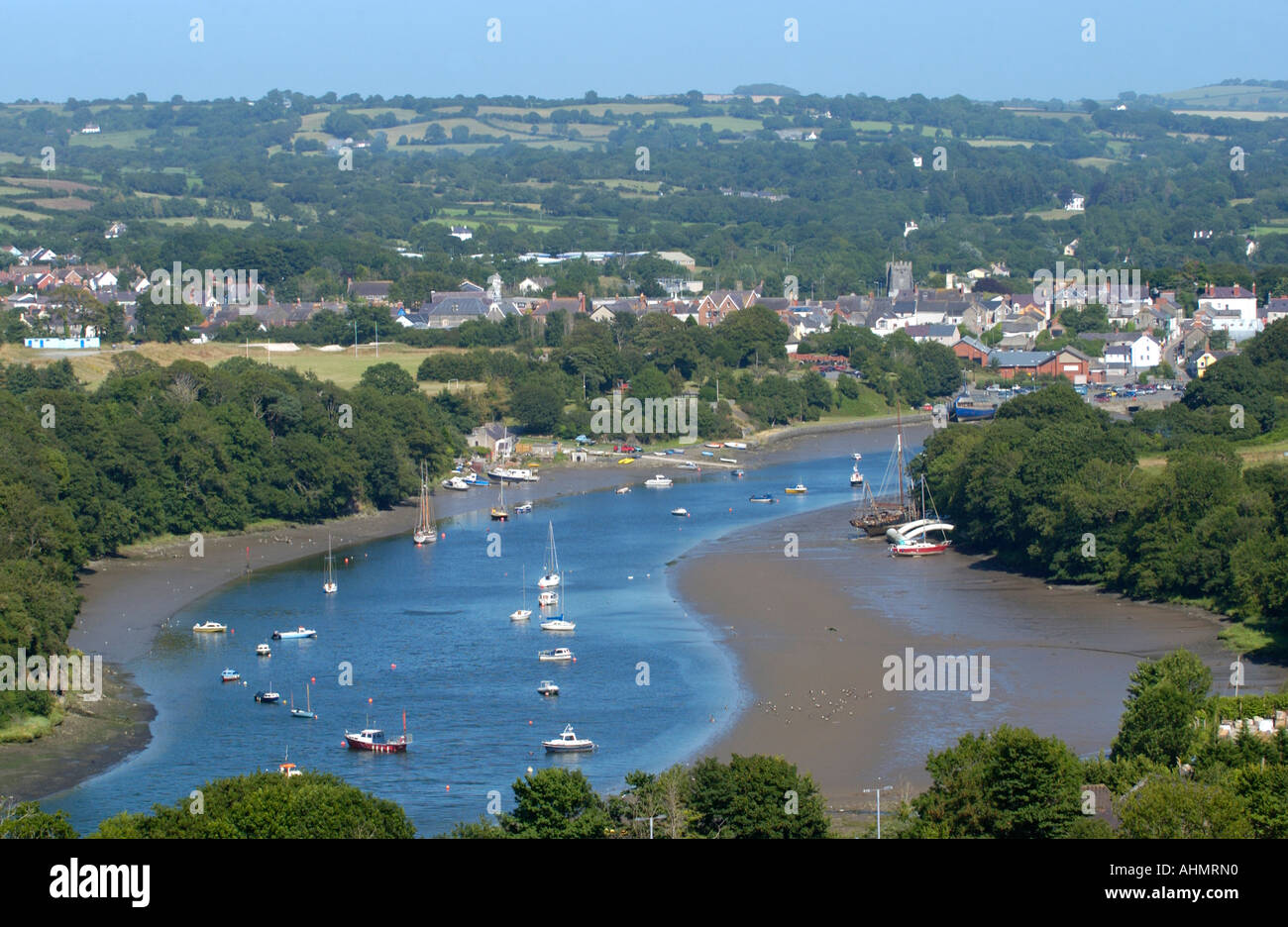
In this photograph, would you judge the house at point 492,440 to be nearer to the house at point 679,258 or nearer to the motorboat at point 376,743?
the motorboat at point 376,743

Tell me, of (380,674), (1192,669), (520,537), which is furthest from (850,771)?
(520,537)

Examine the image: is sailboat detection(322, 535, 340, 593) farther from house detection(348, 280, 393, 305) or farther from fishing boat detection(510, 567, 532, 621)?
house detection(348, 280, 393, 305)

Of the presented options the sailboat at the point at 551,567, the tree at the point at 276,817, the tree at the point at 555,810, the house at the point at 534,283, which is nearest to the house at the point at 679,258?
the house at the point at 534,283

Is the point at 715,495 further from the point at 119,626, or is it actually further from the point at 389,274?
the point at 389,274

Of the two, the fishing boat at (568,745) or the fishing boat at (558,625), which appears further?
the fishing boat at (558,625)

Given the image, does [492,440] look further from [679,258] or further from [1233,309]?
[679,258]

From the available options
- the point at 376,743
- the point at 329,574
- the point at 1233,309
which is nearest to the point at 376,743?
the point at 376,743
